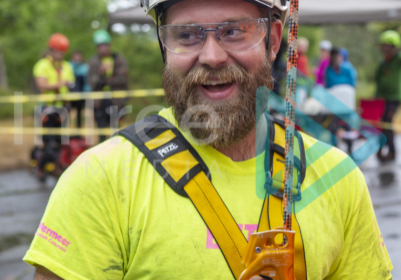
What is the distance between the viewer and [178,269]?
1.44m

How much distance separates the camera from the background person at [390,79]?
9.08m

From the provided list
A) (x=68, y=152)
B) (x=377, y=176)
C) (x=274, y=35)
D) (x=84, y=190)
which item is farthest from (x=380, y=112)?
(x=84, y=190)

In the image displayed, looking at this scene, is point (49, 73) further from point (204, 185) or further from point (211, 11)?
point (204, 185)

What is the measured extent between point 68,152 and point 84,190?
258 inches

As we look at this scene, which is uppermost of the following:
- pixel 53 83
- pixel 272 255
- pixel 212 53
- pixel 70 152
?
pixel 212 53

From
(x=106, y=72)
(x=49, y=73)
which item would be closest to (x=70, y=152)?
(x=49, y=73)

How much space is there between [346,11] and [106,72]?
4.95 meters

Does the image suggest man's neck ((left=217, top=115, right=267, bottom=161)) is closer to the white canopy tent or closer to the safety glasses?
the safety glasses

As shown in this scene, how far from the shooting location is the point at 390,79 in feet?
30.2

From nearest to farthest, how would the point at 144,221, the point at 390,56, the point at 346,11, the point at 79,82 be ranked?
1. the point at 144,221
2. the point at 346,11
3. the point at 390,56
4. the point at 79,82

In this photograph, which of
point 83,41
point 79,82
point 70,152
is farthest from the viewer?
point 83,41

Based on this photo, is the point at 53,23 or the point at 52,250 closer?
the point at 52,250

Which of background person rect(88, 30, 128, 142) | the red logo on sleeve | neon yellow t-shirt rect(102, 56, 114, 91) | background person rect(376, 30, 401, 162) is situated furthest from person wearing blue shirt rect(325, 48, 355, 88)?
the red logo on sleeve

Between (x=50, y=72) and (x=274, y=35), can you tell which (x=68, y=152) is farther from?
(x=274, y=35)
